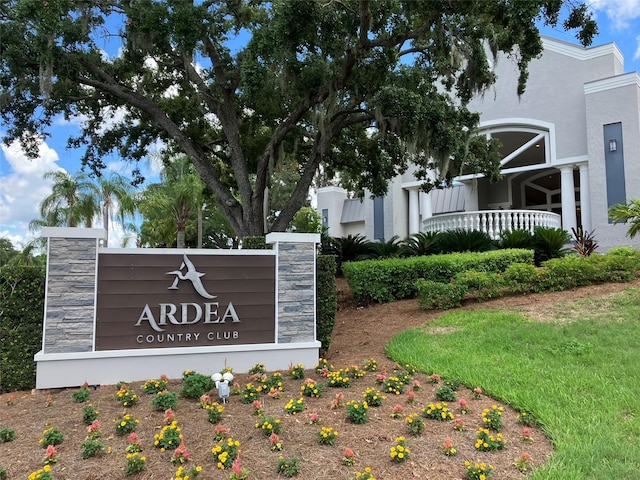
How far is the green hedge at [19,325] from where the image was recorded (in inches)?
177

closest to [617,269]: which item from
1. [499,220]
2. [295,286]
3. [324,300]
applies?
[499,220]

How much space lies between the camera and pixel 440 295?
7461mm

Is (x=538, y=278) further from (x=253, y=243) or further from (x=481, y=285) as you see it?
(x=253, y=243)

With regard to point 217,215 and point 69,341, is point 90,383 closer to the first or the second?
point 69,341

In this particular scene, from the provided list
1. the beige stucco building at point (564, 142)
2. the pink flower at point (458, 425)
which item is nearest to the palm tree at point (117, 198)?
the beige stucco building at point (564, 142)

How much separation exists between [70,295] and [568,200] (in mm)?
13211

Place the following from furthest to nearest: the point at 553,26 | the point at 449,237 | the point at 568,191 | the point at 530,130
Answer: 1. the point at 530,130
2. the point at 568,191
3. the point at 449,237
4. the point at 553,26

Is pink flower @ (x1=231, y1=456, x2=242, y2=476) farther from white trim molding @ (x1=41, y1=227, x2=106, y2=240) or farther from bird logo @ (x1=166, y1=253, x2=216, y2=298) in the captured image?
white trim molding @ (x1=41, y1=227, x2=106, y2=240)

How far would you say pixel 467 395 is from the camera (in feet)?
13.4

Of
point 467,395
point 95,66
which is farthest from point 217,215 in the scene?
point 467,395

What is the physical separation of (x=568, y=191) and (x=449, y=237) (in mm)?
5337

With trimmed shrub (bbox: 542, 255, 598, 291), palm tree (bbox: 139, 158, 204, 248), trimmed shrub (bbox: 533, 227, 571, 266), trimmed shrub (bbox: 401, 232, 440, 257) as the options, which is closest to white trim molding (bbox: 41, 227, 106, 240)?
trimmed shrub (bbox: 542, 255, 598, 291)

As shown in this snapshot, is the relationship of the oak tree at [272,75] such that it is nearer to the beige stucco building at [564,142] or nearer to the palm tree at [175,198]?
the beige stucco building at [564,142]

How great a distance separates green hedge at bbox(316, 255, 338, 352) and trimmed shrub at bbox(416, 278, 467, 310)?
7.98ft
